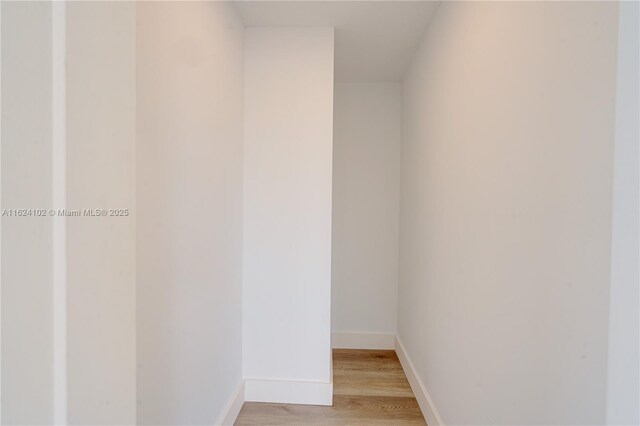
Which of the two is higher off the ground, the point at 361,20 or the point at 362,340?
the point at 361,20

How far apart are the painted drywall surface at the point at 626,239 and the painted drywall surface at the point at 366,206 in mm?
2569

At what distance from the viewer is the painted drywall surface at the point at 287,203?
7.32 feet

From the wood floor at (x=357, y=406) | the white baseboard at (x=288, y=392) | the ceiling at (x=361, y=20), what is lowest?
the wood floor at (x=357, y=406)

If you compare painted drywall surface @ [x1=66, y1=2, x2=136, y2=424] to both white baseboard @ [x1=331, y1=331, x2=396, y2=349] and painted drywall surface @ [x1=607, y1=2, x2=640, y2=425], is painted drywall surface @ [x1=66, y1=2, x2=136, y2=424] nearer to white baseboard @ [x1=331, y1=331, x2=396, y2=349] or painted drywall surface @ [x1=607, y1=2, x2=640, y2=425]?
painted drywall surface @ [x1=607, y1=2, x2=640, y2=425]

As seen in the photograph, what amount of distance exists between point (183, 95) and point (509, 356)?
5.18ft

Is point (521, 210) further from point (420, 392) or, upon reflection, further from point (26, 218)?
point (420, 392)

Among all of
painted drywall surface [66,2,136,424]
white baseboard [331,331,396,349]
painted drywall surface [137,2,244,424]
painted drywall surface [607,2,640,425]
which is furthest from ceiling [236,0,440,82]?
white baseboard [331,331,396,349]

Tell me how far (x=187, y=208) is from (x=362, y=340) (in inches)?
97.0

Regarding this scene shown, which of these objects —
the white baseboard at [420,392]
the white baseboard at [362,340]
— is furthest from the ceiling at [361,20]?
the white baseboard at [362,340]

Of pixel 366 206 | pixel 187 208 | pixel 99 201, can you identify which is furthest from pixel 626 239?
pixel 366 206

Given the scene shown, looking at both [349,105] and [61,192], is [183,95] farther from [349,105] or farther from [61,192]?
[349,105]

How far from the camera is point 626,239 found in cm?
66

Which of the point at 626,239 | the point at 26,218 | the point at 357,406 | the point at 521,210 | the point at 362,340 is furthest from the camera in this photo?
the point at 362,340

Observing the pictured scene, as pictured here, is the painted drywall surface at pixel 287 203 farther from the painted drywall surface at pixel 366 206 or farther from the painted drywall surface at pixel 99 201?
the painted drywall surface at pixel 99 201
